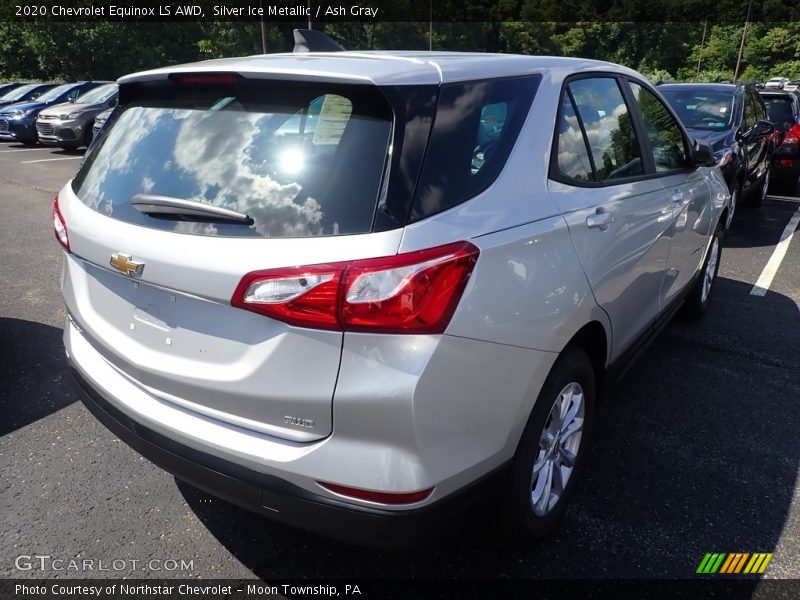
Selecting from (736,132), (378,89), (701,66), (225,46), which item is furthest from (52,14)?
(701,66)

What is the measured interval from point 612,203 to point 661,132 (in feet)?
4.12

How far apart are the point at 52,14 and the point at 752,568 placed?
151 feet

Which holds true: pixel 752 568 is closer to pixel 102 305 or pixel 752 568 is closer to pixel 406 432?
pixel 406 432

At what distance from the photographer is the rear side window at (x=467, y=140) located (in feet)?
5.86

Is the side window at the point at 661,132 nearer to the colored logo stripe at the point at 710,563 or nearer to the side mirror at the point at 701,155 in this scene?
the side mirror at the point at 701,155

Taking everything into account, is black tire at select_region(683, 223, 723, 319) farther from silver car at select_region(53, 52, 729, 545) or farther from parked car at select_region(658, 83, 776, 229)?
silver car at select_region(53, 52, 729, 545)

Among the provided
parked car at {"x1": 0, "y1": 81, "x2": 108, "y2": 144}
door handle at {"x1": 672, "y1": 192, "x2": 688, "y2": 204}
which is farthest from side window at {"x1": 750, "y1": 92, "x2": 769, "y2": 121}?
parked car at {"x1": 0, "y1": 81, "x2": 108, "y2": 144}

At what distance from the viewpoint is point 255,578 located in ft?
7.54

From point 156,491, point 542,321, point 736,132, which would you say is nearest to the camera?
point 542,321

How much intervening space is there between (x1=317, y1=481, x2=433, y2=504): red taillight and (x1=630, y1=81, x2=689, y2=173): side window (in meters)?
2.38

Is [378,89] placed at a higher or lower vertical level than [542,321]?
higher

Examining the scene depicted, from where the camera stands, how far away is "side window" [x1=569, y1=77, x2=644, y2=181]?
8.80 feet

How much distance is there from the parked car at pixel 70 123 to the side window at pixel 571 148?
15.8m

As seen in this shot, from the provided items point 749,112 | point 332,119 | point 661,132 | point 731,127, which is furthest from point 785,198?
point 332,119
